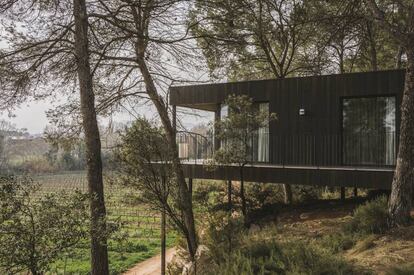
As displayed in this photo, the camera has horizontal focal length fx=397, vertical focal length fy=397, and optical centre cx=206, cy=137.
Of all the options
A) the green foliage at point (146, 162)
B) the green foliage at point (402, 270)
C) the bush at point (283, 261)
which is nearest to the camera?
the green foliage at point (402, 270)

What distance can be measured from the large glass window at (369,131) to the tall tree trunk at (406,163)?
290 centimetres

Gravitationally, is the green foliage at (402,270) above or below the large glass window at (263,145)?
below

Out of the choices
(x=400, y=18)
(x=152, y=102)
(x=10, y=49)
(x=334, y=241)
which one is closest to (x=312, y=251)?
(x=334, y=241)

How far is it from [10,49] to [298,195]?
33.9ft

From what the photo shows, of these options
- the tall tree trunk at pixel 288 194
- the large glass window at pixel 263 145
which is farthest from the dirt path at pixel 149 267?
the large glass window at pixel 263 145

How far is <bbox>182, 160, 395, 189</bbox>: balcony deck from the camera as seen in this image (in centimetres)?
888

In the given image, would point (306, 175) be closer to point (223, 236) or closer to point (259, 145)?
point (259, 145)

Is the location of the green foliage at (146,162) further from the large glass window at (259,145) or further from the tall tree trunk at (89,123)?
the large glass window at (259,145)

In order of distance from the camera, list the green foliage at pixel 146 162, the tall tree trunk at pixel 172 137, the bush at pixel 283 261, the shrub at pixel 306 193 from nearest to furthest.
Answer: the bush at pixel 283 261 → the green foliage at pixel 146 162 → the tall tree trunk at pixel 172 137 → the shrub at pixel 306 193

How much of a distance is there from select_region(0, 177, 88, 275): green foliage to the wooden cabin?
6.59 metres

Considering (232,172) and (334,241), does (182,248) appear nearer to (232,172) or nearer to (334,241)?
(232,172)

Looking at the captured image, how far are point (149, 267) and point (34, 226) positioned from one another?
10.1 meters

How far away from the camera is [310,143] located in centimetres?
1095

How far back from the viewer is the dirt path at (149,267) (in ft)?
42.5
